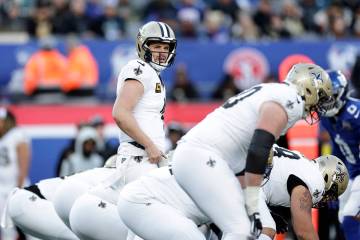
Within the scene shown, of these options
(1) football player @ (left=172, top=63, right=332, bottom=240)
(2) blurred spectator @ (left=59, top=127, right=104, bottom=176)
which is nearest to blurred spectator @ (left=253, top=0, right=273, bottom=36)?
(2) blurred spectator @ (left=59, top=127, right=104, bottom=176)

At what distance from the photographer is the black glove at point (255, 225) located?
672 centimetres

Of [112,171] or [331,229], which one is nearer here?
[112,171]

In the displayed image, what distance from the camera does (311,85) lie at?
6.97 metres

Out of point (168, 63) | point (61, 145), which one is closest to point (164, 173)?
point (168, 63)

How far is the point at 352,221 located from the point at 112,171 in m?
2.14

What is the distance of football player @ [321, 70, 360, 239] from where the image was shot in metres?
9.19

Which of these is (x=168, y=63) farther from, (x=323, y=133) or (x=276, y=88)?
(x=323, y=133)

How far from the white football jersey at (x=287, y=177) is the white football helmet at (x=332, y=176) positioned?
99 mm

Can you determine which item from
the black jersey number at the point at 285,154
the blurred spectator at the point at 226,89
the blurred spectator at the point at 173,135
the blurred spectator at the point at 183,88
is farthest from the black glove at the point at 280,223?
the blurred spectator at the point at 226,89

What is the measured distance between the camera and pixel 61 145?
49.6ft

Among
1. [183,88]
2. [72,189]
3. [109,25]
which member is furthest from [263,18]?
[72,189]

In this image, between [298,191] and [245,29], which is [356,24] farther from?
[298,191]

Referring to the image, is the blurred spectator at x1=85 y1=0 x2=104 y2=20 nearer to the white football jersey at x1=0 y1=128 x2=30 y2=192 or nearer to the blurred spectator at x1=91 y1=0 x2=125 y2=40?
the blurred spectator at x1=91 y1=0 x2=125 y2=40

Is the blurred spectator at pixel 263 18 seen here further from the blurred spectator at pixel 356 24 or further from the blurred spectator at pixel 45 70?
the blurred spectator at pixel 45 70
